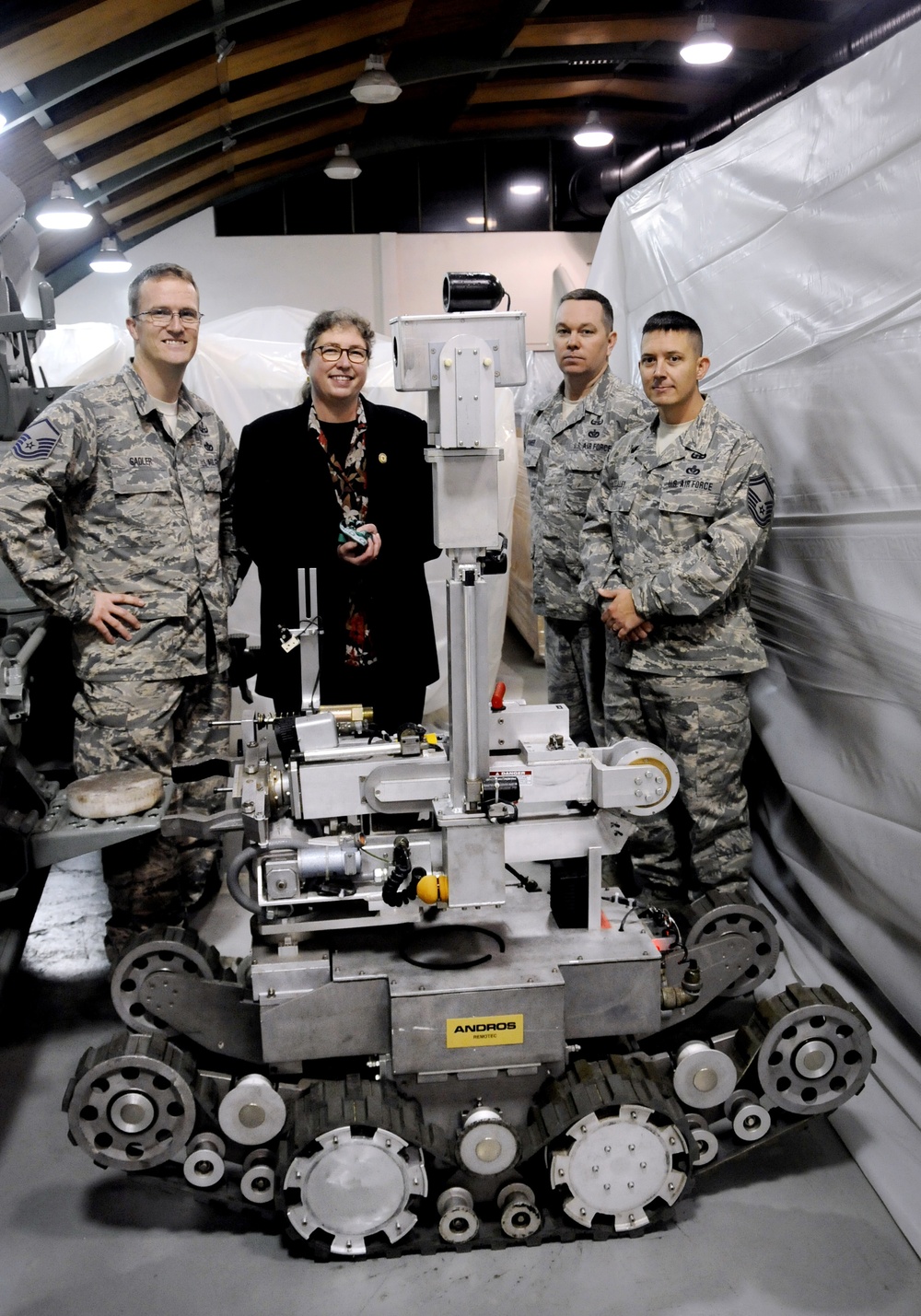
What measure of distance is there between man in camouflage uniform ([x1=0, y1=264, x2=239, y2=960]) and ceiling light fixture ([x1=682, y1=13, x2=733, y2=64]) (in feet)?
16.5

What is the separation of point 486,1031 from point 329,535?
133 centimetres

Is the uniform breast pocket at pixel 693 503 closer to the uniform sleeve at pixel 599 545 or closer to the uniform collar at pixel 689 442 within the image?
the uniform collar at pixel 689 442

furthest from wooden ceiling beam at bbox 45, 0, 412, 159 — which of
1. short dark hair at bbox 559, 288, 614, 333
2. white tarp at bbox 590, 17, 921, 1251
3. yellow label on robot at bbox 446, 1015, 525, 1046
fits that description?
yellow label on robot at bbox 446, 1015, 525, 1046

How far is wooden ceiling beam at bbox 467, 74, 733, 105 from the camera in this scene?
8453 mm

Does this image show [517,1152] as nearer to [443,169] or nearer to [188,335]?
[188,335]

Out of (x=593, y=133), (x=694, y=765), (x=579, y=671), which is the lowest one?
(x=694, y=765)

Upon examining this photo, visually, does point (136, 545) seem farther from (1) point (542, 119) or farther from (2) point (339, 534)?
(1) point (542, 119)

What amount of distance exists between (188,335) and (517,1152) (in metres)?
2.00

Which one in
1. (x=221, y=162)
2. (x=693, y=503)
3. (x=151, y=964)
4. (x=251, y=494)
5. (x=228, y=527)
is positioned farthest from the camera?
(x=221, y=162)

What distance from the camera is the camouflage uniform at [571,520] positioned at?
3.31 m

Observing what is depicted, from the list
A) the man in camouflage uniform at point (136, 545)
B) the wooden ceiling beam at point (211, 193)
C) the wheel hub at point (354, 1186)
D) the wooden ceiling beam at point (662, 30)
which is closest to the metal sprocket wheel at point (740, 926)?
the wheel hub at point (354, 1186)

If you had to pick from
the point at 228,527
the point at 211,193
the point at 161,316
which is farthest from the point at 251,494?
the point at 211,193

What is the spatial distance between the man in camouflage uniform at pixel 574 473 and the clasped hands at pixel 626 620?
0.44 m

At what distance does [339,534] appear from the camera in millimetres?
2758
